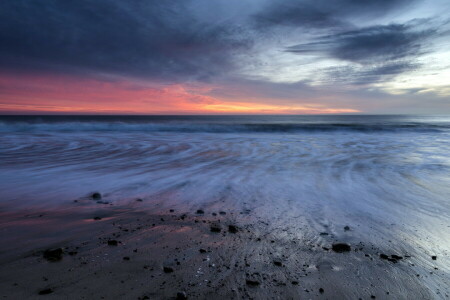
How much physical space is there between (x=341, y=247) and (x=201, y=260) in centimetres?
159

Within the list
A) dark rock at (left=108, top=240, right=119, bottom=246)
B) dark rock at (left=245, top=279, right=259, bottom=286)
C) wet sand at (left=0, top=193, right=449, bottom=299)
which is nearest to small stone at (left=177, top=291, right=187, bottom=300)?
wet sand at (left=0, top=193, right=449, bottom=299)

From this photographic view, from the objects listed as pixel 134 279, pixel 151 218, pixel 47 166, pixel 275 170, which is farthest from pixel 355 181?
pixel 47 166

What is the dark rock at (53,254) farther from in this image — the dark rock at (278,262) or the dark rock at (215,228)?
the dark rock at (278,262)

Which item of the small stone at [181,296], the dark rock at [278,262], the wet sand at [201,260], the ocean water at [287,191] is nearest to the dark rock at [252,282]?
the wet sand at [201,260]

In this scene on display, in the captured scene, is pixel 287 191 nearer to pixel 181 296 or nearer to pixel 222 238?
pixel 222 238

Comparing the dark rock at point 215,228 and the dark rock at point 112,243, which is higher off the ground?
the dark rock at point 112,243

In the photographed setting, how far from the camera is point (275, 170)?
7.45 m

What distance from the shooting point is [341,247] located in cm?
285

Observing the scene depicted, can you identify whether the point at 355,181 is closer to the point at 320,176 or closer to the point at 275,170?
the point at 320,176

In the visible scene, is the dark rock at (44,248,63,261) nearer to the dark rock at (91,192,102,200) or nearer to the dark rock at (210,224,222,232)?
the dark rock at (210,224,222,232)

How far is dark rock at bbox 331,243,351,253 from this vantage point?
281cm

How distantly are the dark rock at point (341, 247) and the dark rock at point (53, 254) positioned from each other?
2904 mm

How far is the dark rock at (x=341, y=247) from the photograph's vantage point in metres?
2.81

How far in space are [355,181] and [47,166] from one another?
8.62 m
